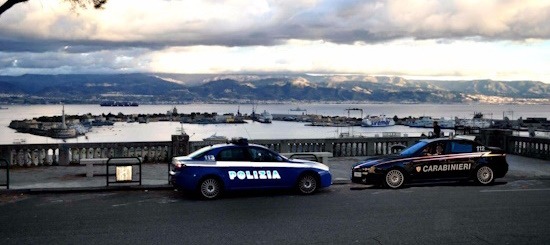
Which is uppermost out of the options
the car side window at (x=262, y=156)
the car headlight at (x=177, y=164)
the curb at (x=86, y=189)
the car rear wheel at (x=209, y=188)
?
the car side window at (x=262, y=156)

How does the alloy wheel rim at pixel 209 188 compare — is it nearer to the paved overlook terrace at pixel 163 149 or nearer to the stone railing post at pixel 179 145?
the paved overlook terrace at pixel 163 149

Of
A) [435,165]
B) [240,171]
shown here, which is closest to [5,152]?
[240,171]

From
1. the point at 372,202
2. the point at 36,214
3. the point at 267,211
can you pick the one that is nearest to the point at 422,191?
the point at 372,202

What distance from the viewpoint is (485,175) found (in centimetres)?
1742

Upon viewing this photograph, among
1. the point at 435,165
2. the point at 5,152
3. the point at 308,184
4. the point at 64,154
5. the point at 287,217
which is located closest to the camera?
the point at 287,217

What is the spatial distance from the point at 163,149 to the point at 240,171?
8.86m

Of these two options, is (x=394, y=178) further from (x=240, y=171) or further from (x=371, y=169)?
(x=240, y=171)

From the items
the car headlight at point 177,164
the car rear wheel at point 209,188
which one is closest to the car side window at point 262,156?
the car rear wheel at point 209,188

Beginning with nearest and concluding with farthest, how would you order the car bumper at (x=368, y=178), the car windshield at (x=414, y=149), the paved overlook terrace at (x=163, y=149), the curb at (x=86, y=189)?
the curb at (x=86, y=189) → the car bumper at (x=368, y=178) → the car windshield at (x=414, y=149) → the paved overlook terrace at (x=163, y=149)

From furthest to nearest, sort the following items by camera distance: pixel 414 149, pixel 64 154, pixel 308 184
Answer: pixel 64 154 < pixel 414 149 < pixel 308 184

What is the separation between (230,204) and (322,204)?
2.24 m

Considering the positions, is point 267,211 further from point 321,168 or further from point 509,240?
point 509,240

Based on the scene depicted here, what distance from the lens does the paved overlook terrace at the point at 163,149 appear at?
2141 cm

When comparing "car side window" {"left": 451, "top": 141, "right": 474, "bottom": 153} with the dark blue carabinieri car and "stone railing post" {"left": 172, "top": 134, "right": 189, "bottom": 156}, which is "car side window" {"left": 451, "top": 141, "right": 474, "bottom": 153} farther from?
"stone railing post" {"left": 172, "top": 134, "right": 189, "bottom": 156}
